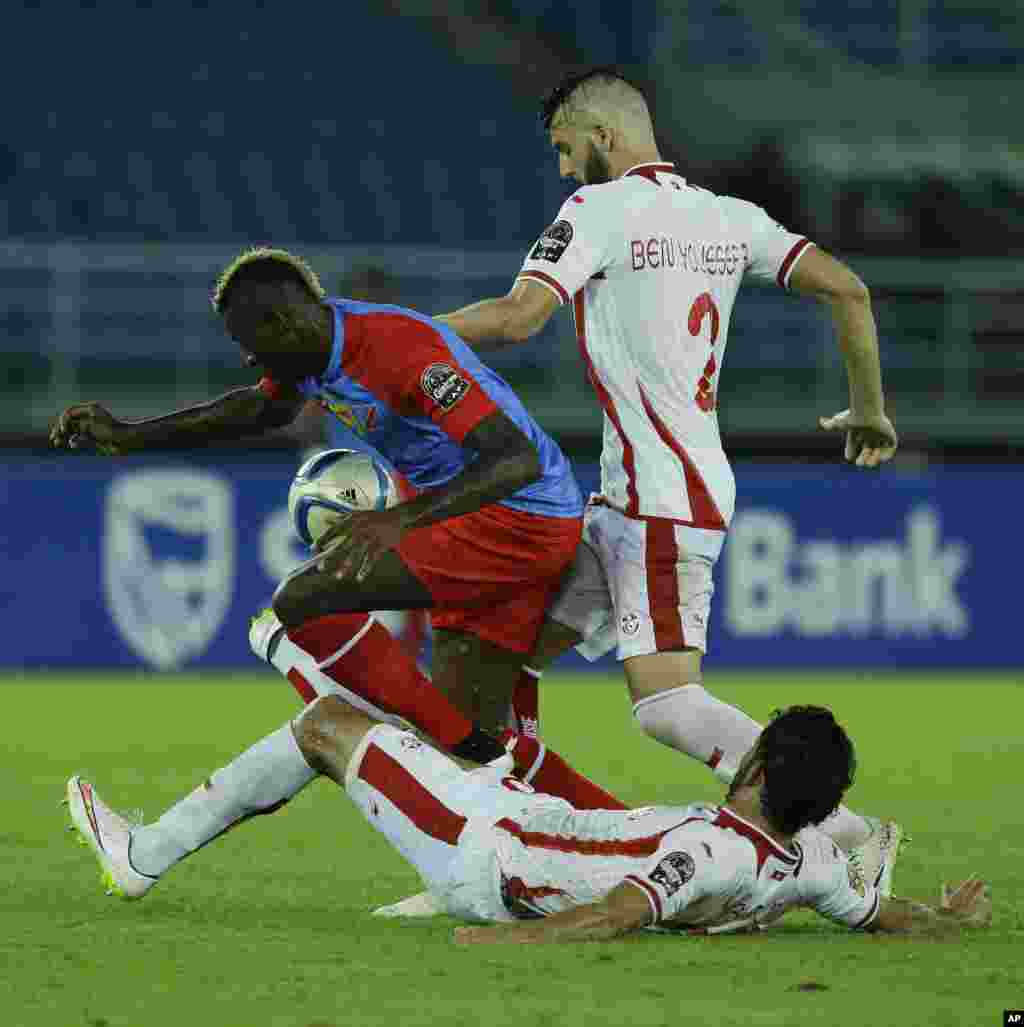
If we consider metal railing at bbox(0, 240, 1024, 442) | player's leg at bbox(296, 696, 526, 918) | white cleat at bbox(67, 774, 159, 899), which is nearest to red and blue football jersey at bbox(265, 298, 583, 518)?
player's leg at bbox(296, 696, 526, 918)

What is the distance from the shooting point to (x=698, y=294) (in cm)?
557

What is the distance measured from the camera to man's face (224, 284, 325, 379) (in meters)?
4.84

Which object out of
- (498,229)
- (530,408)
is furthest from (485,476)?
(498,229)

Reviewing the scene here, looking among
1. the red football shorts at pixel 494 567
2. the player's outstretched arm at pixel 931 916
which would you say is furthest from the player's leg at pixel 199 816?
the player's outstretched arm at pixel 931 916

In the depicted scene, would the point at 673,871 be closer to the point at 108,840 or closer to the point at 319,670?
the point at 319,670

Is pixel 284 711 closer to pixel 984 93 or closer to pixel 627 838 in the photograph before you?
pixel 627 838

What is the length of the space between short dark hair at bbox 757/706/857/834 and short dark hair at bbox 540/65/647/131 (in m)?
1.89

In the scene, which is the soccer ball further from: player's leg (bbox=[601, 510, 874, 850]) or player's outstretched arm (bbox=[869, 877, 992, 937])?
player's outstretched arm (bbox=[869, 877, 992, 937])

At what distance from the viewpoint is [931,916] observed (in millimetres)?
4844

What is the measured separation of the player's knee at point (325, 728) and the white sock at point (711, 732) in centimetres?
84

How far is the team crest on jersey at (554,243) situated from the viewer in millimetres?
5391

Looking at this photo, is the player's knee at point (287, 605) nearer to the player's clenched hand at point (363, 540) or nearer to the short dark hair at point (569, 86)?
the player's clenched hand at point (363, 540)

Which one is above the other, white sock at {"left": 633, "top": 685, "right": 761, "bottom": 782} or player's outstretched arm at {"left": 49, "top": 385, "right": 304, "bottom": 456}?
player's outstretched arm at {"left": 49, "top": 385, "right": 304, "bottom": 456}

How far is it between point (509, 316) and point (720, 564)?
337 inches
